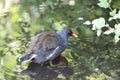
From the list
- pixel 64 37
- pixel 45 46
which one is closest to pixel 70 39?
pixel 64 37

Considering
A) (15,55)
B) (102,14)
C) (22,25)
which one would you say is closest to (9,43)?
(15,55)

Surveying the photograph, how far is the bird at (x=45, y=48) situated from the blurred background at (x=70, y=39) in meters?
0.22

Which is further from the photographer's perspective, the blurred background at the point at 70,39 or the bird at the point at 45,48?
the bird at the point at 45,48

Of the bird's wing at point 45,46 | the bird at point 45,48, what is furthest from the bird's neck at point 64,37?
the bird's wing at point 45,46

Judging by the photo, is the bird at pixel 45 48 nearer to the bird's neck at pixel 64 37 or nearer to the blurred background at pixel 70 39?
the bird's neck at pixel 64 37

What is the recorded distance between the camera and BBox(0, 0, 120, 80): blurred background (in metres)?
5.66

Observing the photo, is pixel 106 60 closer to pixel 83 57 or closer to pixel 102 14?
pixel 83 57

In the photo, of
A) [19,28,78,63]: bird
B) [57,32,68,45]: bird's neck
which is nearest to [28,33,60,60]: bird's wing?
[19,28,78,63]: bird

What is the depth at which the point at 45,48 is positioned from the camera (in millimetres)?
5895

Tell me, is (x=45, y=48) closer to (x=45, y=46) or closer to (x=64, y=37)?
(x=45, y=46)

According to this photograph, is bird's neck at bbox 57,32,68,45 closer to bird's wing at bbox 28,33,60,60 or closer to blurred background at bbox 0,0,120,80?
blurred background at bbox 0,0,120,80

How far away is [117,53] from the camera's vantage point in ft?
20.2

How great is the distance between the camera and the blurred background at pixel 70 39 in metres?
5.66

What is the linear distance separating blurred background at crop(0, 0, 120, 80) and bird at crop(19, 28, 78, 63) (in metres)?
0.22
